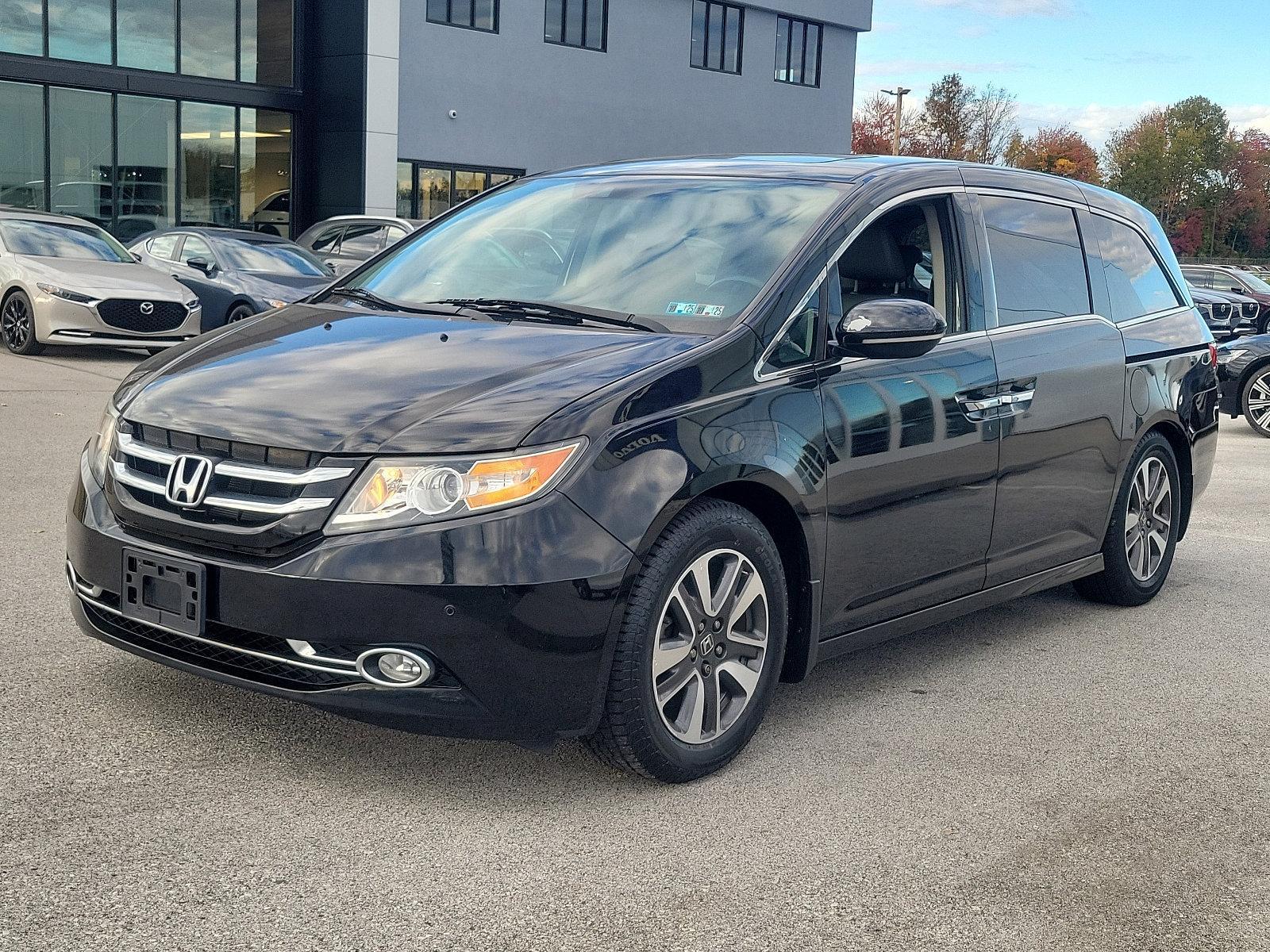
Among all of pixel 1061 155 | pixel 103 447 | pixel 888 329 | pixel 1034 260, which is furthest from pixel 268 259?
pixel 1061 155

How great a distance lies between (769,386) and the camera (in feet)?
13.8

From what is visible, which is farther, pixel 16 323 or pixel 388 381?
pixel 16 323

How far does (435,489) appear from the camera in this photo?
3.59 metres

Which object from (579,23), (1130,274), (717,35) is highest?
(717,35)

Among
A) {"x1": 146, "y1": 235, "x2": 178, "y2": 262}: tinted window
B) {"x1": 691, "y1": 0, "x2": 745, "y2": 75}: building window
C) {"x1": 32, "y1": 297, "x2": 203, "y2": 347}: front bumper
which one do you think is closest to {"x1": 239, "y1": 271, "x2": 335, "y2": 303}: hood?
{"x1": 146, "y1": 235, "x2": 178, "y2": 262}: tinted window

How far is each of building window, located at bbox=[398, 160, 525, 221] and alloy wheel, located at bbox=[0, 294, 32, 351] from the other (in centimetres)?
1473

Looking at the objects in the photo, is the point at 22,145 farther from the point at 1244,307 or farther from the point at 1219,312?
the point at 1244,307

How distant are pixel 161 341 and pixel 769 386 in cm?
1288

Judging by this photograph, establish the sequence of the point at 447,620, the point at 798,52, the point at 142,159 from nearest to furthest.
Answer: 1. the point at 447,620
2. the point at 142,159
3. the point at 798,52

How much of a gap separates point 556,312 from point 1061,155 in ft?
313

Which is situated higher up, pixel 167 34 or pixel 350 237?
pixel 167 34

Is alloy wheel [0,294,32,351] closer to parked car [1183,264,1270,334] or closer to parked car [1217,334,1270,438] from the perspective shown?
parked car [1217,334,1270,438]

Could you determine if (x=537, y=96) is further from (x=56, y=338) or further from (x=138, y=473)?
(x=138, y=473)

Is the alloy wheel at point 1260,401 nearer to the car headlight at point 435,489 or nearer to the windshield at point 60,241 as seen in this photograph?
the windshield at point 60,241
